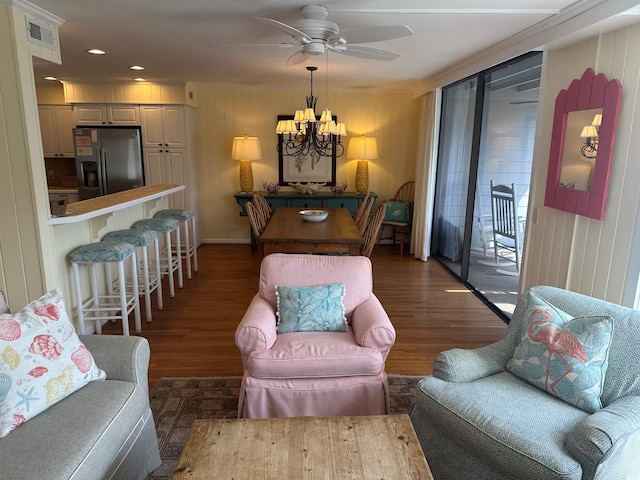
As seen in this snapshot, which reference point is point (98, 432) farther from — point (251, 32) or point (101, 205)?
point (251, 32)

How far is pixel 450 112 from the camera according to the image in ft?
17.4

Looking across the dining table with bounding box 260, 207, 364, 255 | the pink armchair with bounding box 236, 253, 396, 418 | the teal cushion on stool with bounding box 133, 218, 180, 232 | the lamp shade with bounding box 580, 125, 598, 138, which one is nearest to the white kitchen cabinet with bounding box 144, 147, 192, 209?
the teal cushion on stool with bounding box 133, 218, 180, 232

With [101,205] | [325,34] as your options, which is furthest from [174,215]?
[325,34]

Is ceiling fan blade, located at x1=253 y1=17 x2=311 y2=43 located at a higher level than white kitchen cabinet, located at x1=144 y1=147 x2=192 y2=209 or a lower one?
higher

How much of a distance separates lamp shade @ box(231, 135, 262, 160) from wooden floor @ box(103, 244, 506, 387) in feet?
5.03

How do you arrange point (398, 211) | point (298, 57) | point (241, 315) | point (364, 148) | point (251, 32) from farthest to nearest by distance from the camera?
point (398, 211) < point (364, 148) < point (241, 315) < point (251, 32) < point (298, 57)

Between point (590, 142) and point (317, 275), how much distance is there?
6.03 ft

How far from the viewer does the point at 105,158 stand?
18.8ft

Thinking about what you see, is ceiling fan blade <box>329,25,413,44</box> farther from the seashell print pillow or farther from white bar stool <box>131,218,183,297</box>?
white bar stool <box>131,218,183,297</box>

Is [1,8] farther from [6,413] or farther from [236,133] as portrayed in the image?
[236,133]

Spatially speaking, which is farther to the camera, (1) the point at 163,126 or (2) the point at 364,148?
(2) the point at 364,148

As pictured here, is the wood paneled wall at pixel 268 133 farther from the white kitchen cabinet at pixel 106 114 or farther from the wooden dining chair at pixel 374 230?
the wooden dining chair at pixel 374 230

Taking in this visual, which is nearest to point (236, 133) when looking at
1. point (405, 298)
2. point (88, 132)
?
point (88, 132)

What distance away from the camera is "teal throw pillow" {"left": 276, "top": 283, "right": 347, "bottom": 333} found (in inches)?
95.2
